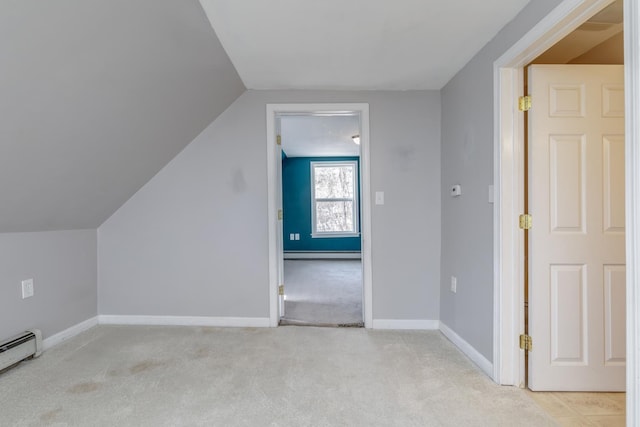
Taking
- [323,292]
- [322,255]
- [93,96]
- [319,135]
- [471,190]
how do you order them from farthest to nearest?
[322,255] < [319,135] < [323,292] < [471,190] < [93,96]

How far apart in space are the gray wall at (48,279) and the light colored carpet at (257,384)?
0.84 feet

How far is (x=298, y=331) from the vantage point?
2803mm

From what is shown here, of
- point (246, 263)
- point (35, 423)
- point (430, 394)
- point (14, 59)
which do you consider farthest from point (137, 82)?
point (430, 394)

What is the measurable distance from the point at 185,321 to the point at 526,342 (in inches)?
106

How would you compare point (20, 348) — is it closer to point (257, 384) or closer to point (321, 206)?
point (257, 384)

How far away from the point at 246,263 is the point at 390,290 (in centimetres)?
133

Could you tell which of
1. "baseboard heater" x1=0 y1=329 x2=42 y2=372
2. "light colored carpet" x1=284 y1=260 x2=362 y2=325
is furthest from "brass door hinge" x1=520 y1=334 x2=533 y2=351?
"baseboard heater" x1=0 y1=329 x2=42 y2=372

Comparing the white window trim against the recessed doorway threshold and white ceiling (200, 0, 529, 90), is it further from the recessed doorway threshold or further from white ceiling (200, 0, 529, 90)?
white ceiling (200, 0, 529, 90)

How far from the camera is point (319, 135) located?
5.40 m

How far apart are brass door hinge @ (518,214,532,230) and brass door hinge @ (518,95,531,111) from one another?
0.64 m

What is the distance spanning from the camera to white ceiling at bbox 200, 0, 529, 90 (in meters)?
1.76

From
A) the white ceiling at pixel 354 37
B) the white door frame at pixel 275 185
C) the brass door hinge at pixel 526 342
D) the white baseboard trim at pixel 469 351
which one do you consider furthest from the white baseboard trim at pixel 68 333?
the brass door hinge at pixel 526 342

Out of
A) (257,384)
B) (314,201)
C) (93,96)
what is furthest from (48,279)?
(314,201)

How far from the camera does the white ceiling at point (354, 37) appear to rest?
5.78ft
